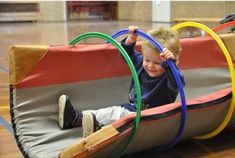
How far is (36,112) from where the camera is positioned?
5.74 ft

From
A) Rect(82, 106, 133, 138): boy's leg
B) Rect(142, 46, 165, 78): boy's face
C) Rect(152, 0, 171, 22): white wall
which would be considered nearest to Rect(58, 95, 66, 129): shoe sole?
Rect(82, 106, 133, 138): boy's leg

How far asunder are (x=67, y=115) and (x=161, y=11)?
28.3ft

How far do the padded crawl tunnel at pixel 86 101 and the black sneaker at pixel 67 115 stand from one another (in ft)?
0.12

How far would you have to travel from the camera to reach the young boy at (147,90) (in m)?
1.60

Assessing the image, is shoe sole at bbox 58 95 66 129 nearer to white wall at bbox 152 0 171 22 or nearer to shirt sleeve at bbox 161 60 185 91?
shirt sleeve at bbox 161 60 185 91

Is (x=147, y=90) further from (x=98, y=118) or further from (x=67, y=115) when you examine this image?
(x=67, y=115)

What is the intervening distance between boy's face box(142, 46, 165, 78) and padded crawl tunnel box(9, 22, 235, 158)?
0.20 meters

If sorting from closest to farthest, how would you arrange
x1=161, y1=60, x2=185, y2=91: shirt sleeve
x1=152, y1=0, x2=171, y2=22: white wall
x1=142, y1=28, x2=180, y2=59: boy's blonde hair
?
x1=161, y1=60, x2=185, y2=91: shirt sleeve < x1=142, y1=28, x2=180, y2=59: boy's blonde hair < x1=152, y1=0, x2=171, y2=22: white wall

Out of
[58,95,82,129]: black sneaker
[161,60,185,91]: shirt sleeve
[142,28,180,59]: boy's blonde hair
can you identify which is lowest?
[58,95,82,129]: black sneaker

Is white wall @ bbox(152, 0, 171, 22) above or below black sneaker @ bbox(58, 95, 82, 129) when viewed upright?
above

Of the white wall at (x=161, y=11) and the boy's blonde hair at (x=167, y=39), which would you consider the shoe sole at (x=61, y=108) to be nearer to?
the boy's blonde hair at (x=167, y=39)

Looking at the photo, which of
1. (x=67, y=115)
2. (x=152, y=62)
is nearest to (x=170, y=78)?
(x=152, y=62)

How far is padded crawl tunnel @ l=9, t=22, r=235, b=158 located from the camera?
138cm

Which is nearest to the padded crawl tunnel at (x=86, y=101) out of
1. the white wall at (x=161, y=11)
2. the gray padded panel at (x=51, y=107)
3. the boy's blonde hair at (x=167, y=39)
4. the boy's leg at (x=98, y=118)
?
the gray padded panel at (x=51, y=107)
